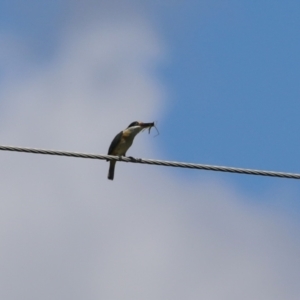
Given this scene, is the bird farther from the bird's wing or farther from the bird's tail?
the bird's tail

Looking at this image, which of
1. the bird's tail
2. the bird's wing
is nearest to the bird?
the bird's wing

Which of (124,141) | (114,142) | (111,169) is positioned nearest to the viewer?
(124,141)

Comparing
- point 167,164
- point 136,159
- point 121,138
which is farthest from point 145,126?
point 167,164

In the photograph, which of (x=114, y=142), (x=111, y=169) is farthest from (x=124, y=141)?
(x=111, y=169)

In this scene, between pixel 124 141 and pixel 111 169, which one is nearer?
pixel 124 141

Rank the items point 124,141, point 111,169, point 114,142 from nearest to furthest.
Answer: point 124,141
point 114,142
point 111,169

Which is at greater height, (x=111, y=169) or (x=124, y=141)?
(x=124, y=141)

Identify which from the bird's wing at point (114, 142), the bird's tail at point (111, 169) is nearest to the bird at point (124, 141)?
the bird's wing at point (114, 142)

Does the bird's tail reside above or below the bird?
below

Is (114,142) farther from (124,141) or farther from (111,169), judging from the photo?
(111,169)

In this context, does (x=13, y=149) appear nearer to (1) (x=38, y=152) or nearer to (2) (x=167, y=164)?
(1) (x=38, y=152)

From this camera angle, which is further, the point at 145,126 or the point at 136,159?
the point at 145,126

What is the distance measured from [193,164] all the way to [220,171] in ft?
1.05

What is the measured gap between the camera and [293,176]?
39.8ft
